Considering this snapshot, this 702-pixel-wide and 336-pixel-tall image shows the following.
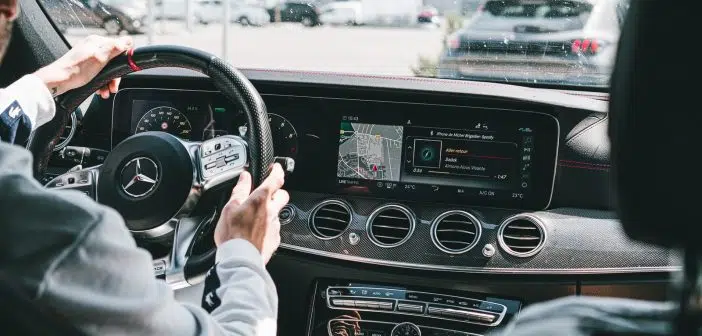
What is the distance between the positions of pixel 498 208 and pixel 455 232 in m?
0.16

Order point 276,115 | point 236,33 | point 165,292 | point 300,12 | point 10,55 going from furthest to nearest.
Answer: point 236,33 → point 300,12 → point 10,55 → point 276,115 → point 165,292

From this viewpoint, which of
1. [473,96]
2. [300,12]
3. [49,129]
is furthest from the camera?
[300,12]

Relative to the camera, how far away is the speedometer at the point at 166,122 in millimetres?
3104

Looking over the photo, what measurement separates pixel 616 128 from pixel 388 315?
194 cm

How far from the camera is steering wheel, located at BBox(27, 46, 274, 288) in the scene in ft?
7.75

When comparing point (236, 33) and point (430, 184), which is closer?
point (430, 184)

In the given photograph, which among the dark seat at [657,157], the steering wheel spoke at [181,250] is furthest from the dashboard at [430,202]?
the dark seat at [657,157]

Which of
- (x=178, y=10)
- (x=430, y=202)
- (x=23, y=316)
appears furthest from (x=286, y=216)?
(x=178, y=10)

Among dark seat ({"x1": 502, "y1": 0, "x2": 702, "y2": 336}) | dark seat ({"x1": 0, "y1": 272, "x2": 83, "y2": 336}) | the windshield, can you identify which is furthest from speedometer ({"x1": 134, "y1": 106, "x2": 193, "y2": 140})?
dark seat ({"x1": 502, "y1": 0, "x2": 702, "y2": 336})

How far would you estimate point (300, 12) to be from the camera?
3619 mm

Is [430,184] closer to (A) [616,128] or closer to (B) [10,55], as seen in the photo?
(B) [10,55]

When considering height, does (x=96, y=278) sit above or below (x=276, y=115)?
above

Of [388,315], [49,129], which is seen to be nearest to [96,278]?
[49,129]

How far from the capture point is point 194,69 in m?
2.41
